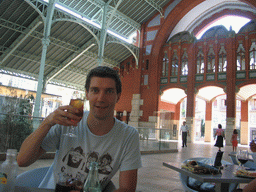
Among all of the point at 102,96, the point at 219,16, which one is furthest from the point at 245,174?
the point at 219,16

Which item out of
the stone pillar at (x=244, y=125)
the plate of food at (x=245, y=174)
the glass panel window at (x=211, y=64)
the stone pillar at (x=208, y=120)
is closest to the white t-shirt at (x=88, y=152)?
the plate of food at (x=245, y=174)

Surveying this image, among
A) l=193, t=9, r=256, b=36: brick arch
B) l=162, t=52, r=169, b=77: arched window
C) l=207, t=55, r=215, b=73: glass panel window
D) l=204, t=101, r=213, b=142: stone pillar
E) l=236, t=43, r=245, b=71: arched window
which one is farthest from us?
l=204, t=101, r=213, b=142: stone pillar

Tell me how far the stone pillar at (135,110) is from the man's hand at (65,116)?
60.9 ft

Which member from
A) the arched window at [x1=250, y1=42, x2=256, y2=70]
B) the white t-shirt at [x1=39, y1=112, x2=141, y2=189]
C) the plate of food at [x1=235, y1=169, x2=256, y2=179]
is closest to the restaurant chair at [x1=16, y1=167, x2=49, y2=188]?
the white t-shirt at [x1=39, y1=112, x2=141, y2=189]

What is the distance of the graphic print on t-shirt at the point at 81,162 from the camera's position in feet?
4.78

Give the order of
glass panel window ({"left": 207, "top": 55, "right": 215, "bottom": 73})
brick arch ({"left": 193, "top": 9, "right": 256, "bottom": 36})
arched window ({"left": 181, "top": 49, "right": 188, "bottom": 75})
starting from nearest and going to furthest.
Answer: brick arch ({"left": 193, "top": 9, "right": 256, "bottom": 36}) → glass panel window ({"left": 207, "top": 55, "right": 215, "bottom": 73}) → arched window ({"left": 181, "top": 49, "right": 188, "bottom": 75})

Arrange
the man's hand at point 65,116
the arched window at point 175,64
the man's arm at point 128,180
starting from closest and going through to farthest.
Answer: the man's hand at point 65,116 → the man's arm at point 128,180 → the arched window at point 175,64

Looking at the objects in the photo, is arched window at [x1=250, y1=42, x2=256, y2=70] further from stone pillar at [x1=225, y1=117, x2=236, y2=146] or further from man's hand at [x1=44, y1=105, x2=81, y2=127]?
man's hand at [x1=44, y1=105, x2=81, y2=127]

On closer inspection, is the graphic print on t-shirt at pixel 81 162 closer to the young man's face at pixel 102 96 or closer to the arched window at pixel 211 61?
the young man's face at pixel 102 96

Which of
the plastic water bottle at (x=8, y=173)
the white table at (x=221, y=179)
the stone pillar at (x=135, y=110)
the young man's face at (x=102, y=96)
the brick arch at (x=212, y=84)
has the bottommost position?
the white table at (x=221, y=179)

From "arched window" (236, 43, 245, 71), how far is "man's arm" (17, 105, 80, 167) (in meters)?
17.9

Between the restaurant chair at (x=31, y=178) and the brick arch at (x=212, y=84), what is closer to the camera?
the restaurant chair at (x=31, y=178)

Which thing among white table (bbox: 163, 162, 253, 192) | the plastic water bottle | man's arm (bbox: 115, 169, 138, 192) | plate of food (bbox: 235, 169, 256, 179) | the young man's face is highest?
the young man's face

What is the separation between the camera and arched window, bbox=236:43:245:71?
55.2ft
